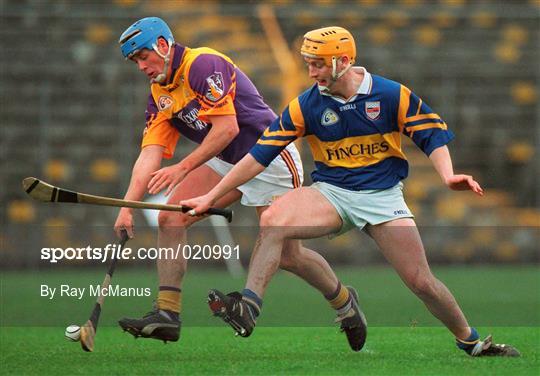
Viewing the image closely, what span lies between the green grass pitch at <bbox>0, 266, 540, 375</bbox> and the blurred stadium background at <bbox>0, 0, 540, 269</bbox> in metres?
3.10

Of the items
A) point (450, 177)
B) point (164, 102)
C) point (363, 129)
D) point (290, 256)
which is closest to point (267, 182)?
point (290, 256)

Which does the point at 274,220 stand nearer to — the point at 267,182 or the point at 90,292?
the point at 267,182

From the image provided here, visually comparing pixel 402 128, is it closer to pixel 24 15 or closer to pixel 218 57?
pixel 218 57

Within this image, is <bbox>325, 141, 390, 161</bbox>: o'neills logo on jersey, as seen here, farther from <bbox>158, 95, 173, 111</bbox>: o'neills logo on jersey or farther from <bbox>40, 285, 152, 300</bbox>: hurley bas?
A: <bbox>40, 285, 152, 300</bbox>: hurley bas

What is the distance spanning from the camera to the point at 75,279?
39.2ft

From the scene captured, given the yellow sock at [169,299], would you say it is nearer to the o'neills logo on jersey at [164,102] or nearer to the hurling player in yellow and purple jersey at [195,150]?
the hurling player in yellow and purple jersey at [195,150]

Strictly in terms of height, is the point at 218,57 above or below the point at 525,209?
above

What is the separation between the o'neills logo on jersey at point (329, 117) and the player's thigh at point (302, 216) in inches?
13.8

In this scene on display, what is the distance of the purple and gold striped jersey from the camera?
22.0 ft

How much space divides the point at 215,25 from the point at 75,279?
630cm

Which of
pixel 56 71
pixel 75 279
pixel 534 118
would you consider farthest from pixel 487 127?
pixel 75 279

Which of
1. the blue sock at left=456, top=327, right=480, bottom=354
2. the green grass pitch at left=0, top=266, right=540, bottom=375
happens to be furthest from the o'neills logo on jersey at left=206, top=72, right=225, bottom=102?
the blue sock at left=456, top=327, right=480, bottom=354

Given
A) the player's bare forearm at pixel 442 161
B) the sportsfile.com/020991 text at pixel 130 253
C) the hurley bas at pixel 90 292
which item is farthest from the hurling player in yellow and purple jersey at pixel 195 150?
the sportsfile.com/020991 text at pixel 130 253

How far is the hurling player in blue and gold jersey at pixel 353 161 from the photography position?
610 cm
